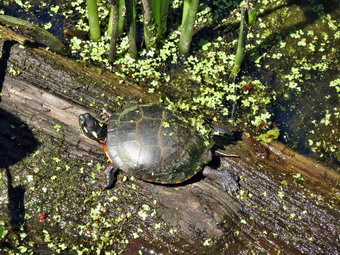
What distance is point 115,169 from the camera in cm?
359

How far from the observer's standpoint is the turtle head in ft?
11.8

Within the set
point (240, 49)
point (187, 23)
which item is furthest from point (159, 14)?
point (240, 49)

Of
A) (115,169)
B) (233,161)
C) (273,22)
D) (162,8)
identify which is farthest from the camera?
(273,22)

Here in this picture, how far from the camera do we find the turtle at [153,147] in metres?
3.52

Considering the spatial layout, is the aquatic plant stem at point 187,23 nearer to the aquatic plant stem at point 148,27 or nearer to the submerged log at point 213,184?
the aquatic plant stem at point 148,27

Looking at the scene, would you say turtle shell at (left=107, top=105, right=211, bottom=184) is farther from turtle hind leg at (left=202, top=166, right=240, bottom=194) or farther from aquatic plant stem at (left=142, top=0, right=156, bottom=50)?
aquatic plant stem at (left=142, top=0, right=156, bottom=50)

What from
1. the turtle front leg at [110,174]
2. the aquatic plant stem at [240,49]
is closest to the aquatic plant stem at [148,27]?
the aquatic plant stem at [240,49]

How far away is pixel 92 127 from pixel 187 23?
5.30ft

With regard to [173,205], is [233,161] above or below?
above

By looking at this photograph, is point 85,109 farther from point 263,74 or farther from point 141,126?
point 263,74

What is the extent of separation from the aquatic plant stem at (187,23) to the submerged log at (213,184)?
0.82 m

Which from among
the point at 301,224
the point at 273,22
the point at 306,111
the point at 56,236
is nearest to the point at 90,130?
the point at 56,236

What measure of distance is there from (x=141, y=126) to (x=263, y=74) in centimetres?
204

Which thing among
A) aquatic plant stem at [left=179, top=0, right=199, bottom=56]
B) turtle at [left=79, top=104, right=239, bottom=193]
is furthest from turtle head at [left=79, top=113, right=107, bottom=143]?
aquatic plant stem at [left=179, top=0, right=199, bottom=56]
